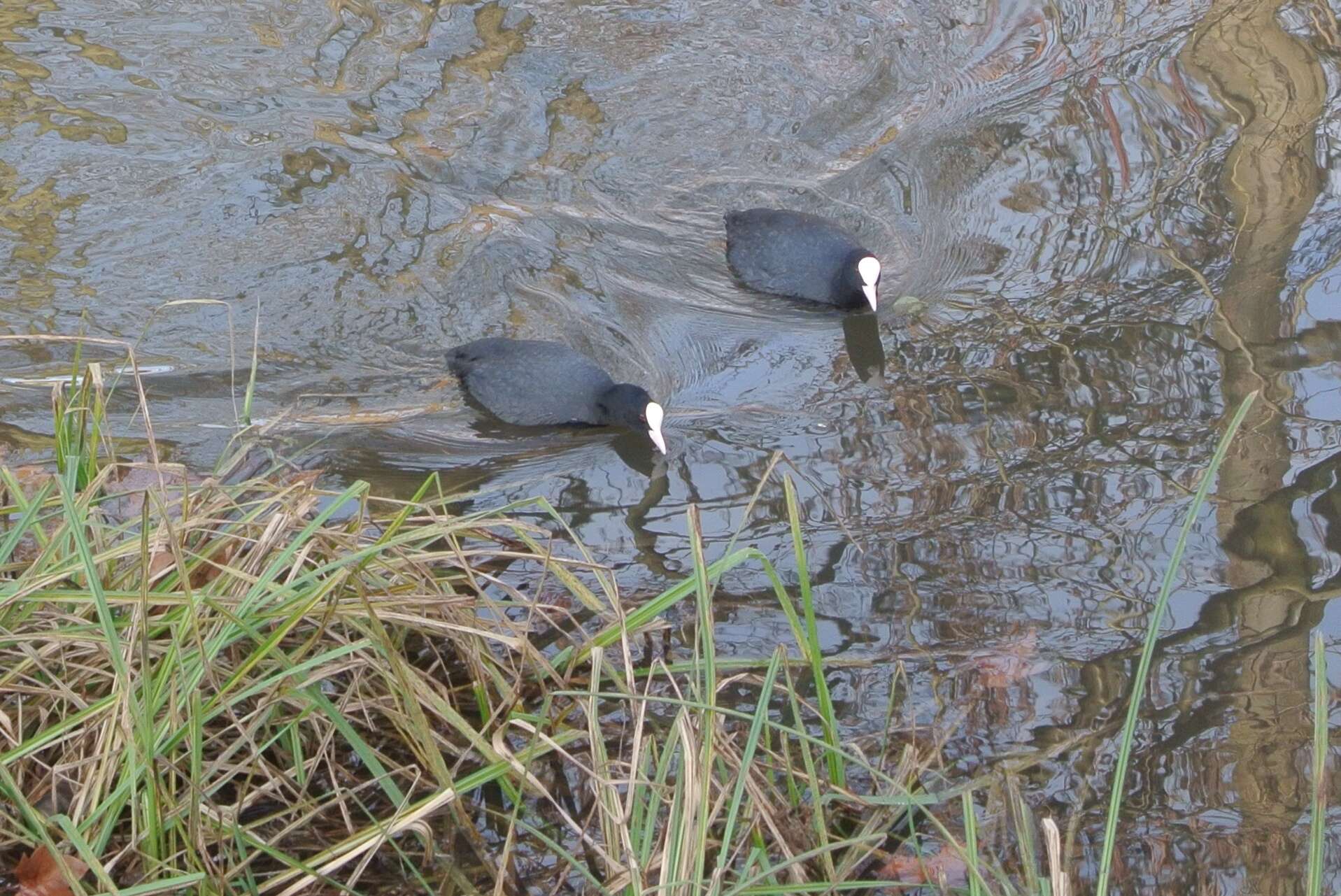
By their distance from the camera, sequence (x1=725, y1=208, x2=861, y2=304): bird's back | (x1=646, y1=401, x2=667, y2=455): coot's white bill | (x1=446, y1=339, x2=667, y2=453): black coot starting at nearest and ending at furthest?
(x1=646, y1=401, x2=667, y2=455): coot's white bill
(x1=446, y1=339, x2=667, y2=453): black coot
(x1=725, y1=208, x2=861, y2=304): bird's back

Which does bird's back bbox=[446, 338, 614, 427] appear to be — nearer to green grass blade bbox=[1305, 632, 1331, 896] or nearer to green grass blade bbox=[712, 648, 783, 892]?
green grass blade bbox=[712, 648, 783, 892]

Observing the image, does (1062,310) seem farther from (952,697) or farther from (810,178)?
(952,697)

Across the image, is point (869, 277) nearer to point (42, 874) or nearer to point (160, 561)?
point (160, 561)

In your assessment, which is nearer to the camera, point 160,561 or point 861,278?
point 160,561

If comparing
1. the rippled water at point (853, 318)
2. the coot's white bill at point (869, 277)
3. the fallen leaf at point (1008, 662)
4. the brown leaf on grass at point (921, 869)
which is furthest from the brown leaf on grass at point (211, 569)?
the coot's white bill at point (869, 277)

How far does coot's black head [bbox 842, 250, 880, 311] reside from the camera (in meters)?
6.39

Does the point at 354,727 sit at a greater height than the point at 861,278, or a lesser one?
lesser

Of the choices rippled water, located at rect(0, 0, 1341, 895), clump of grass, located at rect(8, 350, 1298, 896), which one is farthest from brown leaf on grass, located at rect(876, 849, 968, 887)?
rippled water, located at rect(0, 0, 1341, 895)

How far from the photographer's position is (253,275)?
6699 millimetres

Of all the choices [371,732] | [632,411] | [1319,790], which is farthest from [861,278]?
[1319,790]

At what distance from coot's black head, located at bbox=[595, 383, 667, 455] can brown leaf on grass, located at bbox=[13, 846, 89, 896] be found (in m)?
2.97

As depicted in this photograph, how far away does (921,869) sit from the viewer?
10.1 feet

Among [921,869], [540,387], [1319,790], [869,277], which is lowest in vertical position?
[921,869]

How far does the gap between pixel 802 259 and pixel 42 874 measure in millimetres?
4562
